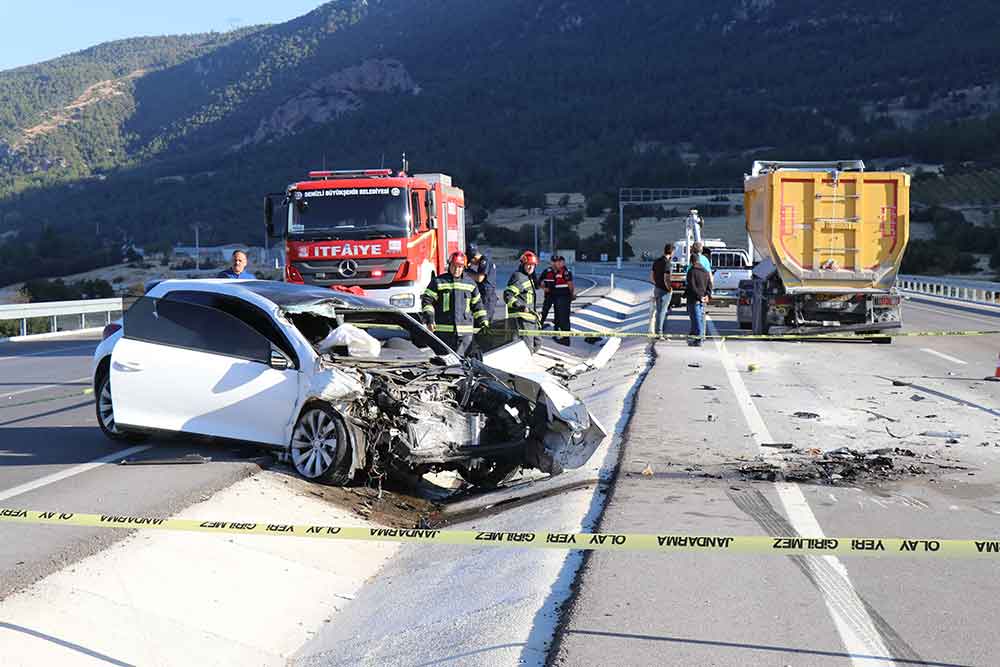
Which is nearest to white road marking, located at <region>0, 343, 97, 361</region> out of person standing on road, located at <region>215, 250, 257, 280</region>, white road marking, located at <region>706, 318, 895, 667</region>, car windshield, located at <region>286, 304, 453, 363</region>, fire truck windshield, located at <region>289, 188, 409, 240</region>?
fire truck windshield, located at <region>289, 188, 409, 240</region>

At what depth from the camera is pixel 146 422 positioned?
9.66 meters

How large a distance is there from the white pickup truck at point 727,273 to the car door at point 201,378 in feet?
77.5

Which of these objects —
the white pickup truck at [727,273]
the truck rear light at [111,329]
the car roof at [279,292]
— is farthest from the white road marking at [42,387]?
the white pickup truck at [727,273]

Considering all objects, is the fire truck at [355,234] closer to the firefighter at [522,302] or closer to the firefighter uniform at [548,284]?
the firefighter uniform at [548,284]

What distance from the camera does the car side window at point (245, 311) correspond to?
30.7 feet

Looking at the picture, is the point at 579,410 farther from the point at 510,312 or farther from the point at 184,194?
the point at 184,194

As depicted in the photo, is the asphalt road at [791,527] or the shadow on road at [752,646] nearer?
the shadow on road at [752,646]

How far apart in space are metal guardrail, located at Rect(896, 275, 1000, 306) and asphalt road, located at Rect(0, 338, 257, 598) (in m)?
27.9

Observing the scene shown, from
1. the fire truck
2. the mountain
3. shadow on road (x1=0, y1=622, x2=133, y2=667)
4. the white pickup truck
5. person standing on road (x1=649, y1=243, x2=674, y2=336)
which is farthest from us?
the mountain

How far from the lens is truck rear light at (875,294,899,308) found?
22344mm

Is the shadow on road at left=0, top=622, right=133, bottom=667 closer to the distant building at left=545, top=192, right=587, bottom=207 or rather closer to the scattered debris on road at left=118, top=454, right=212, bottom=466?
the scattered debris on road at left=118, top=454, right=212, bottom=466

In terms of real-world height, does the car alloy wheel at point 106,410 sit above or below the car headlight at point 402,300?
above

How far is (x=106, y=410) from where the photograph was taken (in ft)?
35.1

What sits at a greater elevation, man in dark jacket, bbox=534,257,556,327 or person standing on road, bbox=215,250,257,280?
person standing on road, bbox=215,250,257,280
